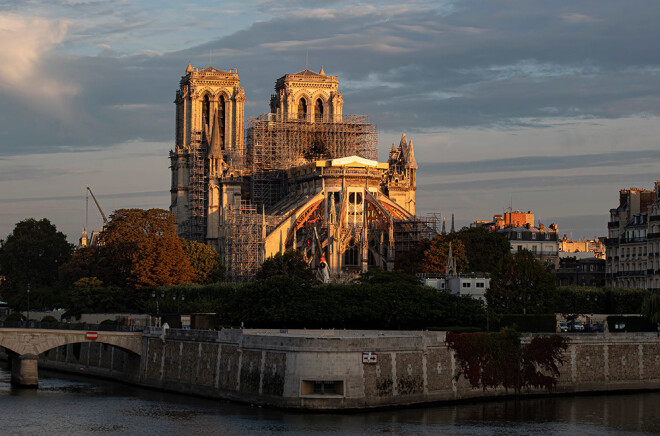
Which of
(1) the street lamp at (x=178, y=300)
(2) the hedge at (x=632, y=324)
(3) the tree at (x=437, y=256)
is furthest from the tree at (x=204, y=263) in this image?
(2) the hedge at (x=632, y=324)

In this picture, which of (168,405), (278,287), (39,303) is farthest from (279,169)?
(168,405)

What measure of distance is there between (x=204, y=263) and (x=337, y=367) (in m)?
52.7

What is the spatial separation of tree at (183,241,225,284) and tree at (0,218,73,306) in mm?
17487

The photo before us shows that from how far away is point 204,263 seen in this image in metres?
111

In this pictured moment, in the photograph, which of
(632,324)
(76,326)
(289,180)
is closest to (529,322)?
(632,324)

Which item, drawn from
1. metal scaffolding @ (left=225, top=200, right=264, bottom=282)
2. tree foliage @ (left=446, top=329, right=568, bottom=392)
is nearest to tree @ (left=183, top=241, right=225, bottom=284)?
metal scaffolding @ (left=225, top=200, right=264, bottom=282)

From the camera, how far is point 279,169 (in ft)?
422

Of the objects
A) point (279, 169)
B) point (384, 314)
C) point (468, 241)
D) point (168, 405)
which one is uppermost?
point (279, 169)

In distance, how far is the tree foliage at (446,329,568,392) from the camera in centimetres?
6612

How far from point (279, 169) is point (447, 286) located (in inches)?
1579

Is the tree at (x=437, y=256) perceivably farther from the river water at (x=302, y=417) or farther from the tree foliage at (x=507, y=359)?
the river water at (x=302, y=417)

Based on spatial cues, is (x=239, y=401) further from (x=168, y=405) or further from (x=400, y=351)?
(x=400, y=351)

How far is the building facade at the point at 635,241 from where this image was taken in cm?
10119

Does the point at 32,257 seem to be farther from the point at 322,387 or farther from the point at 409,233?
the point at 322,387
